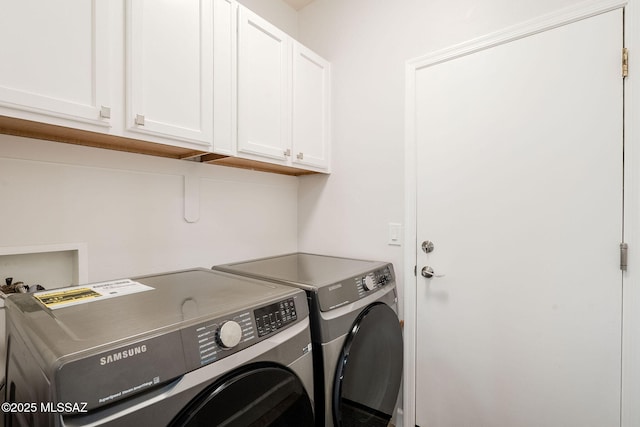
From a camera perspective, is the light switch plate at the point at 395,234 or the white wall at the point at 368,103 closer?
the white wall at the point at 368,103

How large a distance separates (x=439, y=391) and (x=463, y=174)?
1.18 m

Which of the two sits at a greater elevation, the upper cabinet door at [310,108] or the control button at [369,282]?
the upper cabinet door at [310,108]

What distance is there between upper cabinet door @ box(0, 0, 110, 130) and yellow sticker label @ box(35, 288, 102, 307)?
546 millimetres

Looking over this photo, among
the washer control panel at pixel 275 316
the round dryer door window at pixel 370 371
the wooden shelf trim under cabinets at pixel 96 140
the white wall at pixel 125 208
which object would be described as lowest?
the round dryer door window at pixel 370 371

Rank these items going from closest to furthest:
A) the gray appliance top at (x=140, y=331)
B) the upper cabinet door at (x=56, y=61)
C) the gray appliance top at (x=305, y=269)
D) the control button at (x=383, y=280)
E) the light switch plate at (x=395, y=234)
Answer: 1. the gray appliance top at (x=140, y=331)
2. the upper cabinet door at (x=56, y=61)
3. the gray appliance top at (x=305, y=269)
4. the control button at (x=383, y=280)
5. the light switch plate at (x=395, y=234)

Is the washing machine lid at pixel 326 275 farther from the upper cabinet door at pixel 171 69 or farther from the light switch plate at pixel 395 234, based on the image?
the upper cabinet door at pixel 171 69

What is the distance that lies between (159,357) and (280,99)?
1.42m

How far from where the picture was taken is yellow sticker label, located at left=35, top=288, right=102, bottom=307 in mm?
904

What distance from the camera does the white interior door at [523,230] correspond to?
1.26 meters

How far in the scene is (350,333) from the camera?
125cm

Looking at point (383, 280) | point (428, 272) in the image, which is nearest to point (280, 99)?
point (383, 280)

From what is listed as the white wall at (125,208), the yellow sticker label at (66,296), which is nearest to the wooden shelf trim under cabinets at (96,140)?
the white wall at (125,208)

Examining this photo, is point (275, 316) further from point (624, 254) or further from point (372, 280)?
point (624, 254)

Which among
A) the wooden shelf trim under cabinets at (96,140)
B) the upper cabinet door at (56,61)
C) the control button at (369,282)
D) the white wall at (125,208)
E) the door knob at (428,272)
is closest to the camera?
the upper cabinet door at (56,61)
